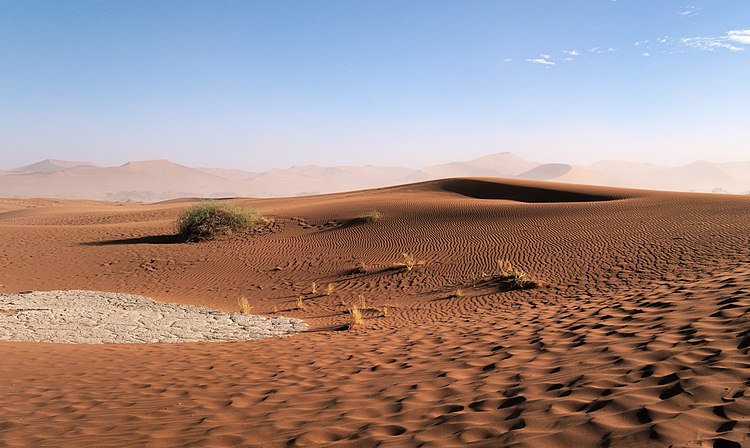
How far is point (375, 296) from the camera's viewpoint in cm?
1256

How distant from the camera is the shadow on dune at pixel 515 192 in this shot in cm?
2720

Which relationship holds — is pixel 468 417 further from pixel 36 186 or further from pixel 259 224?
pixel 36 186

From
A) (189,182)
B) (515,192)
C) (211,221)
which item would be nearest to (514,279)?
(211,221)

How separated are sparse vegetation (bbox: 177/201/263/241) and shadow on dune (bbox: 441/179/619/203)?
1637cm

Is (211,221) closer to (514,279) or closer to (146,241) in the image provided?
(146,241)

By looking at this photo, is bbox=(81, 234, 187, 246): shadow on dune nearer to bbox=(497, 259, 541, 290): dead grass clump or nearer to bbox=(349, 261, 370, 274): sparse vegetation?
bbox=(349, 261, 370, 274): sparse vegetation

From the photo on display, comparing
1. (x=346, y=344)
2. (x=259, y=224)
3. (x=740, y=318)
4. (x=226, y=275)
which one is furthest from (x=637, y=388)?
(x=259, y=224)

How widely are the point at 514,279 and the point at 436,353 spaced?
21.9 ft

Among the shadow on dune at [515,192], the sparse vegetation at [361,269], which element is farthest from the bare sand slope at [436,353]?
the shadow on dune at [515,192]

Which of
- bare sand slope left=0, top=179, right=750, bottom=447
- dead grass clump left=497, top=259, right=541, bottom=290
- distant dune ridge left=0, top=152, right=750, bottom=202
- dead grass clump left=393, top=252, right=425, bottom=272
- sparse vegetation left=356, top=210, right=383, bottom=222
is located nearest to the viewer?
bare sand slope left=0, top=179, right=750, bottom=447

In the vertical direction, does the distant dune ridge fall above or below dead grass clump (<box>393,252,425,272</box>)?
above

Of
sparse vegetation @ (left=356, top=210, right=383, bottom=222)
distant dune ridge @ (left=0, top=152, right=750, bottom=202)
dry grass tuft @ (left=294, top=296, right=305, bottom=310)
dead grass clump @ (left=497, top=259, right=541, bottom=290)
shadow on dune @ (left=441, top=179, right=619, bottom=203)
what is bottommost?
dry grass tuft @ (left=294, top=296, right=305, bottom=310)

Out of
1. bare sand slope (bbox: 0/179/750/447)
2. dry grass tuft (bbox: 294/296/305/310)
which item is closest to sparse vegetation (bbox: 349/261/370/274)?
bare sand slope (bbox: 0/179/750/447)

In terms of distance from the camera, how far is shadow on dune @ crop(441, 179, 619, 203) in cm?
2720
